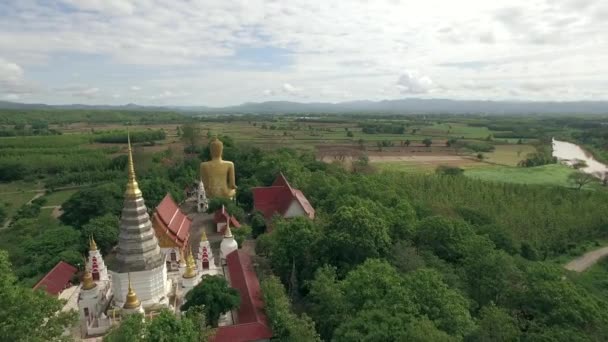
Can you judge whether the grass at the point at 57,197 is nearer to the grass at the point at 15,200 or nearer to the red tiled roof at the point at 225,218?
the grass at the point at 15,200

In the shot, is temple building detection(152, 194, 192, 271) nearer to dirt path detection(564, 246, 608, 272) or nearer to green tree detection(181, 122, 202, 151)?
dirt path detection(564, 246, 608, 272)

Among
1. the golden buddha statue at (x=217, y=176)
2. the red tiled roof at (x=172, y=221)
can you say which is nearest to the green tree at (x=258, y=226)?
the red tiled roof at (x=172, y=221)

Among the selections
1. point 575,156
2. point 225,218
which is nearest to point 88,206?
point 225,218

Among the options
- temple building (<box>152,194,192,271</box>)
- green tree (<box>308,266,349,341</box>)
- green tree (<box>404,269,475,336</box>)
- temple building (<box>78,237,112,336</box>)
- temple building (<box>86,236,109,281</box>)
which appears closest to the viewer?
green tree (<box>404,269,475,336</box>)

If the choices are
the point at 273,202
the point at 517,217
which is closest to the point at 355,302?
the point at 273,202

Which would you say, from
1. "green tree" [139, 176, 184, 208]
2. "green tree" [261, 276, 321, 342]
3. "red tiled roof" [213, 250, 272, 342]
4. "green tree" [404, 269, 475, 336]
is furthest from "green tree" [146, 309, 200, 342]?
"green tree" [139, 176, 184, 208]

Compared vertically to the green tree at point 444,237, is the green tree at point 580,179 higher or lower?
lower

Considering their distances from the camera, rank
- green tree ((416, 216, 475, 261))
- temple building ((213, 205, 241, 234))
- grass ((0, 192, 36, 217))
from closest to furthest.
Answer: green tree ((416, 216, 475, 261)) < temple building ((213, 205, 241, 234)) < grass ((0, 192, 36, 217))
